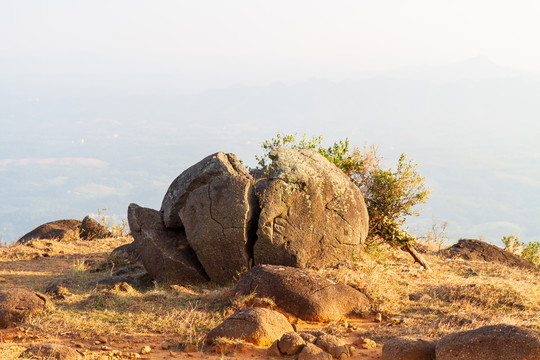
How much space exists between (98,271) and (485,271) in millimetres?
11843

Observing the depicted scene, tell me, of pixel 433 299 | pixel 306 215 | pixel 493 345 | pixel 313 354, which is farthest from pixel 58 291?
pixel 493 345

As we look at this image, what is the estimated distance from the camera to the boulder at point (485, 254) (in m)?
18.6

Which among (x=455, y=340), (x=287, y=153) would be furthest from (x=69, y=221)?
(x=455, y=340)

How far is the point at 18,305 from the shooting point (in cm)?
959

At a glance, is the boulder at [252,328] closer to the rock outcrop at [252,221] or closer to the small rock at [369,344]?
the small rock at [369,344]

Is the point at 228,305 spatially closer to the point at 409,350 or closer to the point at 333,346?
the point at 333,346

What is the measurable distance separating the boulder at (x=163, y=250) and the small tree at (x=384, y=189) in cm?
337

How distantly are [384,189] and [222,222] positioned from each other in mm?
5280

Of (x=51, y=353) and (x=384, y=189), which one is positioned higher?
(x=384, y=189)

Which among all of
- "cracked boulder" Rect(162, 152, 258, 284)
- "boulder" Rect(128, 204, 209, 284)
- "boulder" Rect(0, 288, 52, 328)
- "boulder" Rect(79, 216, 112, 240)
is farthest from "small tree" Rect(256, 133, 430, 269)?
"boulder" Rect(79, 216, 112, 240)

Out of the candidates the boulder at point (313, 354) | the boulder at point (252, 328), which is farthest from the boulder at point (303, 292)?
the boulder at point (313, 354)

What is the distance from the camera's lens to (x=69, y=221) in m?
24.4

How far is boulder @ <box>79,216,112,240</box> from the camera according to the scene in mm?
22953

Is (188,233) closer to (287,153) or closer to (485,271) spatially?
(287,153)
